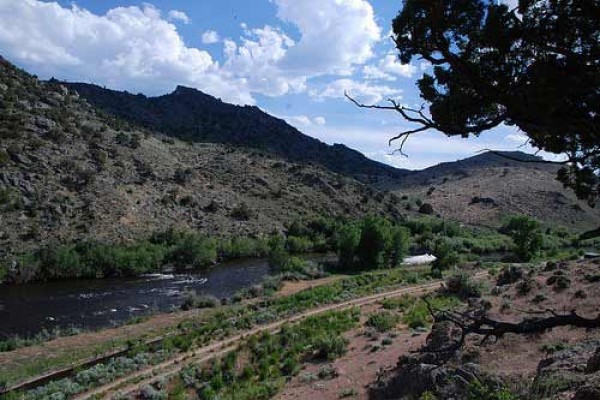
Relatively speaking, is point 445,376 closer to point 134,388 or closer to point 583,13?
point 583,13

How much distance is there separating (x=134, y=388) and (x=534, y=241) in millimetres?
46567

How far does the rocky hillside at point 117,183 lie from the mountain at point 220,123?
87.9ft

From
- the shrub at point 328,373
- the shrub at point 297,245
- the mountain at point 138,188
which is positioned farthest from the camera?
the shrub at point 297,245

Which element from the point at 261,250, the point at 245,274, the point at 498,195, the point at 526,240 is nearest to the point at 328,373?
the point at 245,274

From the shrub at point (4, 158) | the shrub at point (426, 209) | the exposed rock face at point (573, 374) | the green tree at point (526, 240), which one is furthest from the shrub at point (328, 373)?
the shrub at point (426, 209)

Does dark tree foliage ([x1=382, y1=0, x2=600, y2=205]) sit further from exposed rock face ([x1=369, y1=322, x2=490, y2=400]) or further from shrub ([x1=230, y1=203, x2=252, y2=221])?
shrub ([x1=230, y1=203, x2=252, y2=221])

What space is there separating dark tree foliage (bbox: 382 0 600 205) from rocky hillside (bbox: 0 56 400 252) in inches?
1838

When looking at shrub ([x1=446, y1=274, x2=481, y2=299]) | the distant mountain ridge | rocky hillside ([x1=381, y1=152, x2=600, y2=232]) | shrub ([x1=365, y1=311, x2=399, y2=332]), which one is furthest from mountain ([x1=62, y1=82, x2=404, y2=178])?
shrub ([x1=365, y1=311, x2=399, y2=332])

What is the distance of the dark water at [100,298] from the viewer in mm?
30875

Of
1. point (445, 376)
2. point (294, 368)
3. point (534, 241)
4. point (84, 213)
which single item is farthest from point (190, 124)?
point (445, 376)

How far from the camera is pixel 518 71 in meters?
7.44

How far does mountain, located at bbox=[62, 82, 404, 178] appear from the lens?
118 m

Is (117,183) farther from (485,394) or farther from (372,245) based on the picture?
(485,394)

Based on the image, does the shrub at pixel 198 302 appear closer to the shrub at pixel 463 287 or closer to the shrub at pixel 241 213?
the shrub at pixel 463 287
